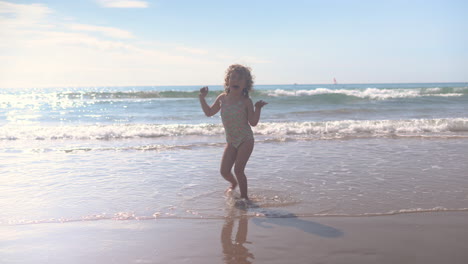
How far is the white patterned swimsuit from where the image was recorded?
475 cm

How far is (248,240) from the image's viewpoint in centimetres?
347

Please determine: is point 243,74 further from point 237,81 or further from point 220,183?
point 220,183

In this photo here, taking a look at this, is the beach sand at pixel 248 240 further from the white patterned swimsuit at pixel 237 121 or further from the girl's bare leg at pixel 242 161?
the white patterned swimsuit at pixel 237 121

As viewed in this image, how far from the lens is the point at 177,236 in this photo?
3.57m

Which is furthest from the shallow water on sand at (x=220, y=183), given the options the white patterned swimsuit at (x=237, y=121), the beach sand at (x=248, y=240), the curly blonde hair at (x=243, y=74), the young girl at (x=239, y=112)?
the curly blonde hair at (x=243, y=74)

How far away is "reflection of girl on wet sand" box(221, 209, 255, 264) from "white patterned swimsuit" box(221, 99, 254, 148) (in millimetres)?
1052

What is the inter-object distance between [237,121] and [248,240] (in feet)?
Result: 5.56

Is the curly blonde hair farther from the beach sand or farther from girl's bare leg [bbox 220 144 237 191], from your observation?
the beach sand

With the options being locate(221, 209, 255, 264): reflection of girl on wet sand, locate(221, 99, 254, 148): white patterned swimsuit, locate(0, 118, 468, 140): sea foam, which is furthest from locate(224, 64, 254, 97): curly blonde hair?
locate(0, 118, 468, 140): sea foam

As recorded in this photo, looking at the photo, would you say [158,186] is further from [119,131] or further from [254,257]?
[119,131]

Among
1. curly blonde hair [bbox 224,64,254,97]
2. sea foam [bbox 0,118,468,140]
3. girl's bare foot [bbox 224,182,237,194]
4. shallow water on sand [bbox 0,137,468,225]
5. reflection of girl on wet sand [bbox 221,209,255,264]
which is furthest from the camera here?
sea foam [bbox 0,118,468,140]

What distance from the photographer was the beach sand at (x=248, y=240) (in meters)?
3.09

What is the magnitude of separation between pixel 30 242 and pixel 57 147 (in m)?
6.69

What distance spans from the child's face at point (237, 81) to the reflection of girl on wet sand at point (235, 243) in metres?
1.57
